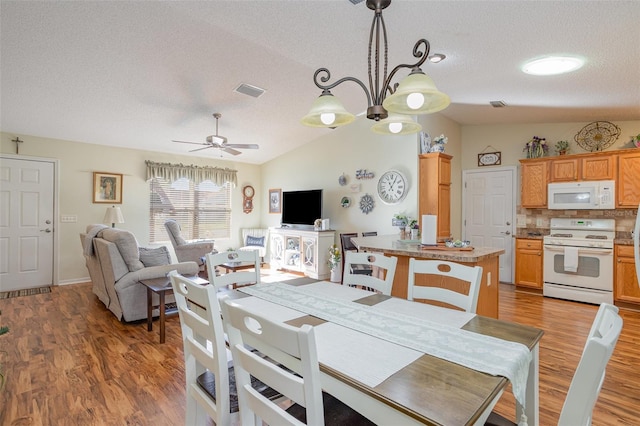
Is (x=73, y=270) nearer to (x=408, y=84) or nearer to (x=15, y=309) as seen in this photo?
(x=15, y=309)

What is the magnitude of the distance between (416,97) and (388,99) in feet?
0.44

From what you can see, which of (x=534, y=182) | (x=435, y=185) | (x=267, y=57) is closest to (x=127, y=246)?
(x=267, y=57)

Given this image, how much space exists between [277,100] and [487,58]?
9.06 ft

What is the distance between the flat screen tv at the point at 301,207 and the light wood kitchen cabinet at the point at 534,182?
3.40 metres

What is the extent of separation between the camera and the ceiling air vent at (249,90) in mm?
4125

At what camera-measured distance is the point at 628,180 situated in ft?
14.1

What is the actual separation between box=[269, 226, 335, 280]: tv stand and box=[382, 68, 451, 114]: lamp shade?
427cm

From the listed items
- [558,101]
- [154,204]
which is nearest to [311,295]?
[558,101]

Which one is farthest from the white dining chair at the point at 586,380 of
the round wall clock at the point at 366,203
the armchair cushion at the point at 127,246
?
the round wall clock at the point at 366,203

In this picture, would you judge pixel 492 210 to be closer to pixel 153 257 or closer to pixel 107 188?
pixel 153 257

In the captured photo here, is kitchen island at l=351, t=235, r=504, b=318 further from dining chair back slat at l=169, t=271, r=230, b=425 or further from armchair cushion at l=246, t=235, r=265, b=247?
armchair cushion at l=246, t=235, r=265, b=247

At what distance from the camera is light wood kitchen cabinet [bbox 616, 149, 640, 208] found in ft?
13.9

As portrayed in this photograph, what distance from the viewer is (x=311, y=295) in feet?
6.18

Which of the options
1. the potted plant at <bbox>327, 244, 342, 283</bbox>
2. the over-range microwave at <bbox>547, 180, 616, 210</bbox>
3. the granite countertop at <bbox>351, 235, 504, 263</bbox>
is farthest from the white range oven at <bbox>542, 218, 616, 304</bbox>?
the potted plant at <bbox>327, 244, 342, 283</bbox>
